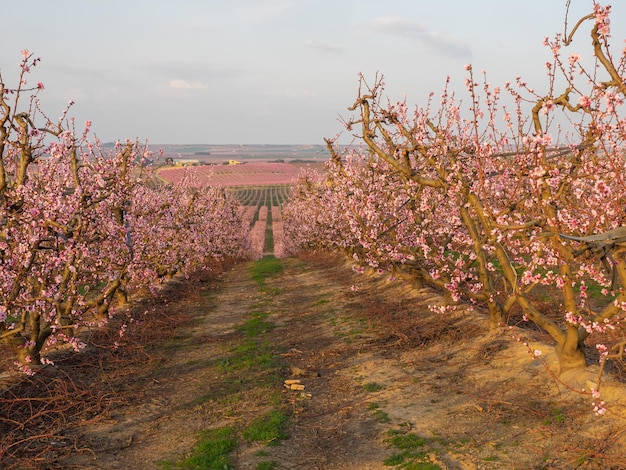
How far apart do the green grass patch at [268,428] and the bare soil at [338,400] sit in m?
0.15

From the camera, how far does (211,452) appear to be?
8938 millimetres

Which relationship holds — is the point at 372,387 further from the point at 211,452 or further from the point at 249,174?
the point at 249,174

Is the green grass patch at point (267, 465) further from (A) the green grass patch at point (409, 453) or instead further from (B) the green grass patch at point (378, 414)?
(B) the green grass patch at point (378, 414)

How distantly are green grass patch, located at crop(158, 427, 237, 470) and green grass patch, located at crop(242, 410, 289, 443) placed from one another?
31cm

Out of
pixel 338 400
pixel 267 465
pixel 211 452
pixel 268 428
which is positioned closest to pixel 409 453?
pixel 267 465

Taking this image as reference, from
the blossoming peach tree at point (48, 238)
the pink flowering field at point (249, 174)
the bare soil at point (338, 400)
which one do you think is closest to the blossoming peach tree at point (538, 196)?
the bare soil at point (338, 400)

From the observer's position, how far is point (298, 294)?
87.9ft

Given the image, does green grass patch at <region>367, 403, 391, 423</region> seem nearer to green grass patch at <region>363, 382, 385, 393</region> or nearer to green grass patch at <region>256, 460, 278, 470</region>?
green grass patch at <region>363, 382, 385, 393</region>

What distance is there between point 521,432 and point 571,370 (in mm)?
2159

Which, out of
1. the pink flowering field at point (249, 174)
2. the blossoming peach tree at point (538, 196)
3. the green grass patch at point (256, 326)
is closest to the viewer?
the blossoming peach tree at point (538, 196)

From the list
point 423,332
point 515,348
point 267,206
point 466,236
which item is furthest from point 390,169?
point 267,206

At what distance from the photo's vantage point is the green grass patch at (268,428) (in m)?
9.48

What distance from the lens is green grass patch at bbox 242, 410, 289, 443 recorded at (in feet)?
31.1

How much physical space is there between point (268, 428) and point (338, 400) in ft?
6.32
